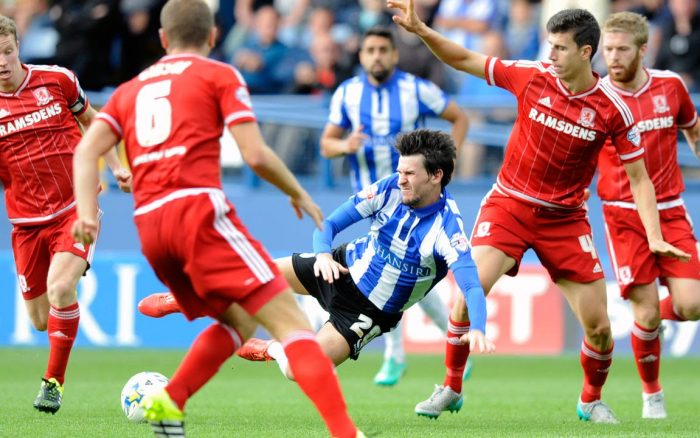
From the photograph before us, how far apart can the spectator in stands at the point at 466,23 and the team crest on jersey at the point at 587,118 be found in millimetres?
7642

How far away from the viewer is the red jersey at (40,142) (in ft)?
26.2

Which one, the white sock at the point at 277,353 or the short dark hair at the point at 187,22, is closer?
the short dark hair at the point at 187,22

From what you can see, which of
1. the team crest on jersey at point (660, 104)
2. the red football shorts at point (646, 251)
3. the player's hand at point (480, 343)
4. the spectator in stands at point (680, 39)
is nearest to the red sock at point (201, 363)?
the player's hand at point (480, 343)

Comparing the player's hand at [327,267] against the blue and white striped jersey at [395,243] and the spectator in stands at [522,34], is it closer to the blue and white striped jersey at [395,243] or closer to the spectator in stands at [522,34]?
the blue and white striped jersey at [395,243]

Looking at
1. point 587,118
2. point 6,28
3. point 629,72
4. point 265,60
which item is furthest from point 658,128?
point 265,60

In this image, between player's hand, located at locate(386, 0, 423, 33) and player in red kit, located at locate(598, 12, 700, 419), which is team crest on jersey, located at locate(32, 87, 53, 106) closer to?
player's hand, located at locate(386, 0, 423, 33)

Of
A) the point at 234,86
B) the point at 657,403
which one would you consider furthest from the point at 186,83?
the point at 657,403

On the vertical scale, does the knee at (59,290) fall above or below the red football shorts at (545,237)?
below

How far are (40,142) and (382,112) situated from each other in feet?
11.7

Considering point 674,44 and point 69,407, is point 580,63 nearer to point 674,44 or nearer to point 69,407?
point 69,407

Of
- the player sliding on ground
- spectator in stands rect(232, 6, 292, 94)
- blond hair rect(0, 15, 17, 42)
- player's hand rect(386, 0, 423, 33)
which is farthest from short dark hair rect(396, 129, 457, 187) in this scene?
spectator in stands rect(232, 6, 292, 94)

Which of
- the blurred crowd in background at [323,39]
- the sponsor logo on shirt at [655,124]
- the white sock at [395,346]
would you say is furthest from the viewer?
the blurred crowd in background at [323,39]

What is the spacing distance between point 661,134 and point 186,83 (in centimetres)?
394

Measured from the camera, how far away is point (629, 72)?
812 cm
